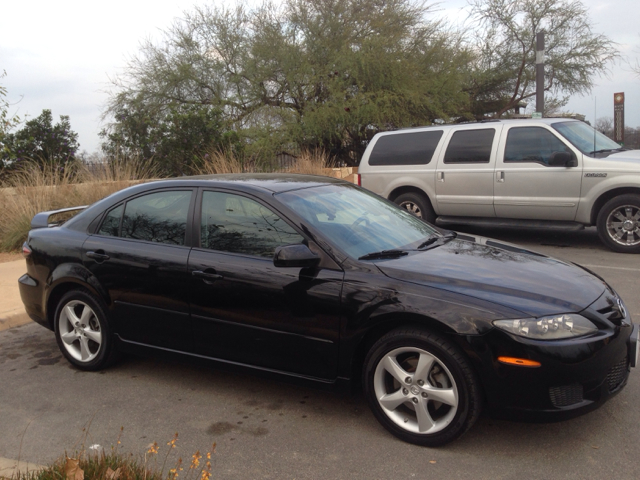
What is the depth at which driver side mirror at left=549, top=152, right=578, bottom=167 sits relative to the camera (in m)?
8.55

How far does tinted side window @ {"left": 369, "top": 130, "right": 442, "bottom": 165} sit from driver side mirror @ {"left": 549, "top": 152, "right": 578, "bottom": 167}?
6.76 ft

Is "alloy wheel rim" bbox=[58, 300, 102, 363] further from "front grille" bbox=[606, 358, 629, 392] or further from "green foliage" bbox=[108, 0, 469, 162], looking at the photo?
"green foliage" bbox=[108, 0, 469, 162]

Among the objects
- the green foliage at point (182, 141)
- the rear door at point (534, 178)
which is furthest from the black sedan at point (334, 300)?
the green foliage at point (182, 141)

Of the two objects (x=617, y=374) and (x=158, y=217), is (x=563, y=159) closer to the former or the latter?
(x=617, y=374)

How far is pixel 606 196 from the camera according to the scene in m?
8.55

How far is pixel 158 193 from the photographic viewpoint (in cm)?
448

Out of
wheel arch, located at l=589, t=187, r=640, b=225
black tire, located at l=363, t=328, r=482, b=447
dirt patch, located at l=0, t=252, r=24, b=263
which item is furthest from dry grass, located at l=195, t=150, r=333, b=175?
black tire, located at l=363, t=328, r=482, b=447

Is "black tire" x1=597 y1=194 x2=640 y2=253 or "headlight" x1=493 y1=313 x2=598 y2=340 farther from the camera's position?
"black tire" x1=597 y1=194 x2=640 y2=253

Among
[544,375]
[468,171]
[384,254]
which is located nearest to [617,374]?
[544,375]

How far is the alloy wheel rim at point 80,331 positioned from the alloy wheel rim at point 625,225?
279 inches

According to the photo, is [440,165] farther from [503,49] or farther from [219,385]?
[503,49]

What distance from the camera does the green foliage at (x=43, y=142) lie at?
1412 cm

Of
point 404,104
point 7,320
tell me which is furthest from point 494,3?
point 7,320

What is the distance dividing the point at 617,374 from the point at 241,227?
8.08ft
